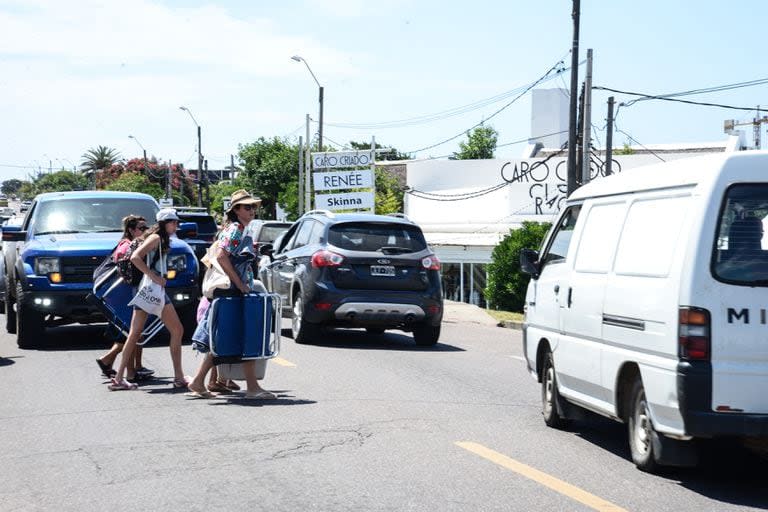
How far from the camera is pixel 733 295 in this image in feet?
23.1

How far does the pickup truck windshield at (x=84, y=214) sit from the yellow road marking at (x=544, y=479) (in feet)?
32.6

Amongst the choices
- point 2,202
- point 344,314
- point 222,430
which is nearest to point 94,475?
point 222,430

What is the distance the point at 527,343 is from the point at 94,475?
4168 millimetres

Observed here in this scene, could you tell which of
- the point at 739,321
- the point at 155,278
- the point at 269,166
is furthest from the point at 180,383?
the point at 269,166

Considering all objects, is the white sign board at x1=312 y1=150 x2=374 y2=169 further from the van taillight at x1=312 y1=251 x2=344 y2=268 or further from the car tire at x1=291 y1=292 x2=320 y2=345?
the van taillight at x1=312 y1=251 x2=344 y2=268

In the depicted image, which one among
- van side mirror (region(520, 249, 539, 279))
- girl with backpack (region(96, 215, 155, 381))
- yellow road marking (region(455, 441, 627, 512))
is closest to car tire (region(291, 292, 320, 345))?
girl with backpack (region(96, 215, 155, 381))

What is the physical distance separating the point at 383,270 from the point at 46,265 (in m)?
4.48

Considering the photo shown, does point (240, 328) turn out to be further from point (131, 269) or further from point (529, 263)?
point (529, 263)

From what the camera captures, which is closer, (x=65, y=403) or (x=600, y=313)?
(x=600, y=313)

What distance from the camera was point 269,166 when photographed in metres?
74.4

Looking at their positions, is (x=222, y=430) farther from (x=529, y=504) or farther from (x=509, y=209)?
(x=509, y=209)

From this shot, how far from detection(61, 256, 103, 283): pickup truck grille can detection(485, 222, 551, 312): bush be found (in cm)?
1425

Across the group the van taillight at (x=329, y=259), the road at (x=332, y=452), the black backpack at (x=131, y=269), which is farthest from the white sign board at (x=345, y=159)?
the black backpack at (x=131, y=269)

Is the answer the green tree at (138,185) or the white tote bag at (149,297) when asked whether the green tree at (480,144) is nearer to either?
the green tree at (138,185)
